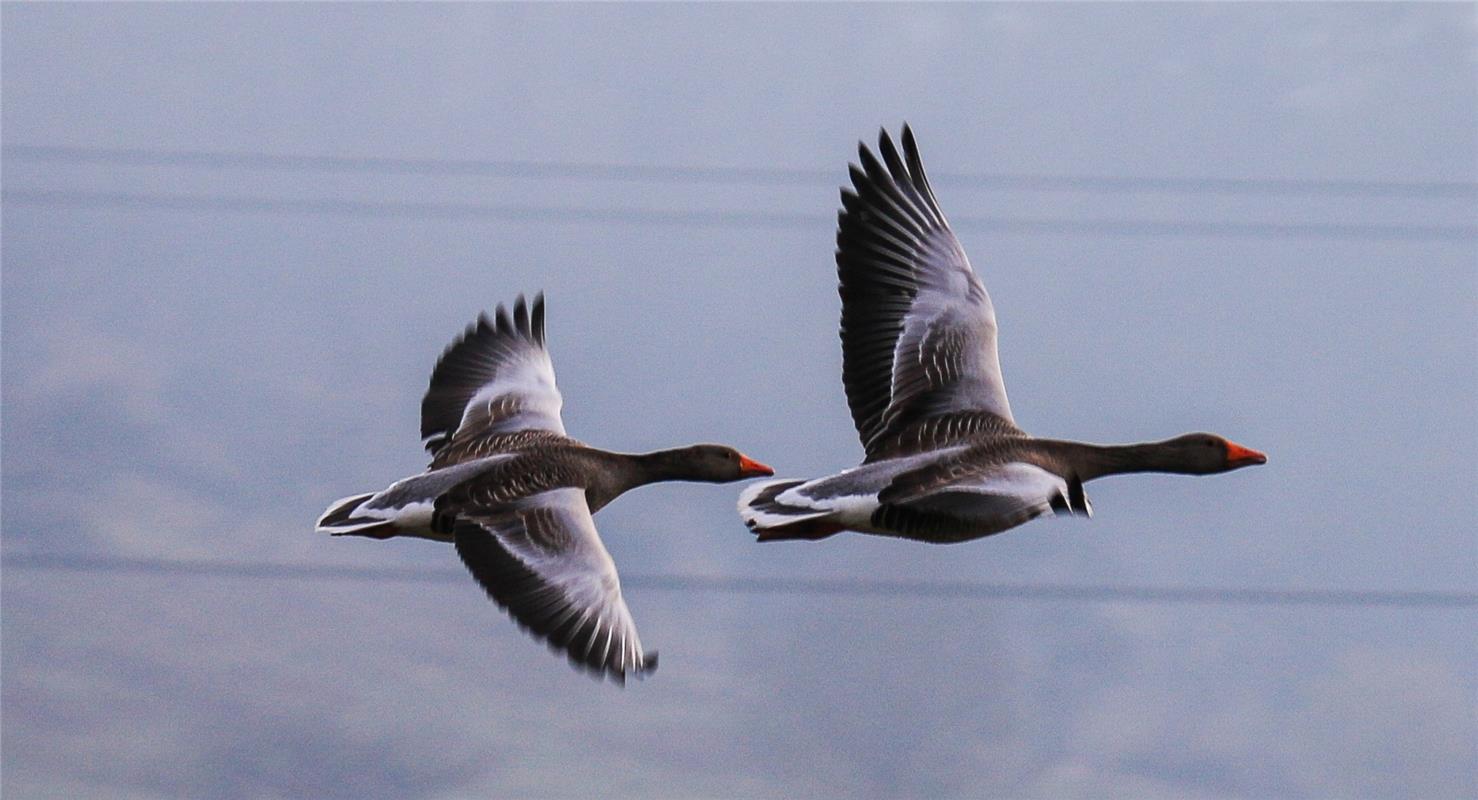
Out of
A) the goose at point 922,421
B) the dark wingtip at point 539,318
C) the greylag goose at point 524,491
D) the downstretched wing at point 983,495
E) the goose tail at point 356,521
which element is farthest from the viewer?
the dark wingtip at point 539,318

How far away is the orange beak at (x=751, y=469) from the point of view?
11102 millimetres

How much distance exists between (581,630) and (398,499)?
5.47 ft

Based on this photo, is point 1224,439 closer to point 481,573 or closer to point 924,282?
point 924,282

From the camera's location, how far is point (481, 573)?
923 cm

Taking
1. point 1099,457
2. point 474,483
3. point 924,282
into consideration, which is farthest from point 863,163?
point 474,483

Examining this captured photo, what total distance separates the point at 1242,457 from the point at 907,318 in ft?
6.48

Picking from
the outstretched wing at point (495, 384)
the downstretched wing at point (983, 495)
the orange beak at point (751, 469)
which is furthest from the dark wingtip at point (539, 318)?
the downstretched wing at point (983, 495)

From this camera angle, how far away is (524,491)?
392 inches

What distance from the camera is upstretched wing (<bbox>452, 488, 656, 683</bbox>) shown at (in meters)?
8.98

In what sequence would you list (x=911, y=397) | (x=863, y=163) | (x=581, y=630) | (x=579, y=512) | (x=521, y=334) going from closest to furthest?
(x=581, y=630) → (x=579, y=512) → (x=911, y=397) → (x=863, y=163) → (x=521, y=334)

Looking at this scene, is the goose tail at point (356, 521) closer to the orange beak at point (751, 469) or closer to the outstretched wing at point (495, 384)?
the outstretched wing at point (495, 384)

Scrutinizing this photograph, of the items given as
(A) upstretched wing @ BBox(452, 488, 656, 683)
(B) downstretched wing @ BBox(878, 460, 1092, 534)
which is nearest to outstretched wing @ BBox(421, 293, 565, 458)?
(A) upstretched wing @ BBox(452, 488, 656, 683)

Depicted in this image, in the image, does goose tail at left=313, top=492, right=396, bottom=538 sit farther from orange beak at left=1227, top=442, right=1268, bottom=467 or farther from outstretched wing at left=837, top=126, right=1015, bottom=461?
orange beak at left=1227, top=442, right=1268, bottom=467

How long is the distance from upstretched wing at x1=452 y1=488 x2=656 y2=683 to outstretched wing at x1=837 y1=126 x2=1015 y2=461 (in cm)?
170
